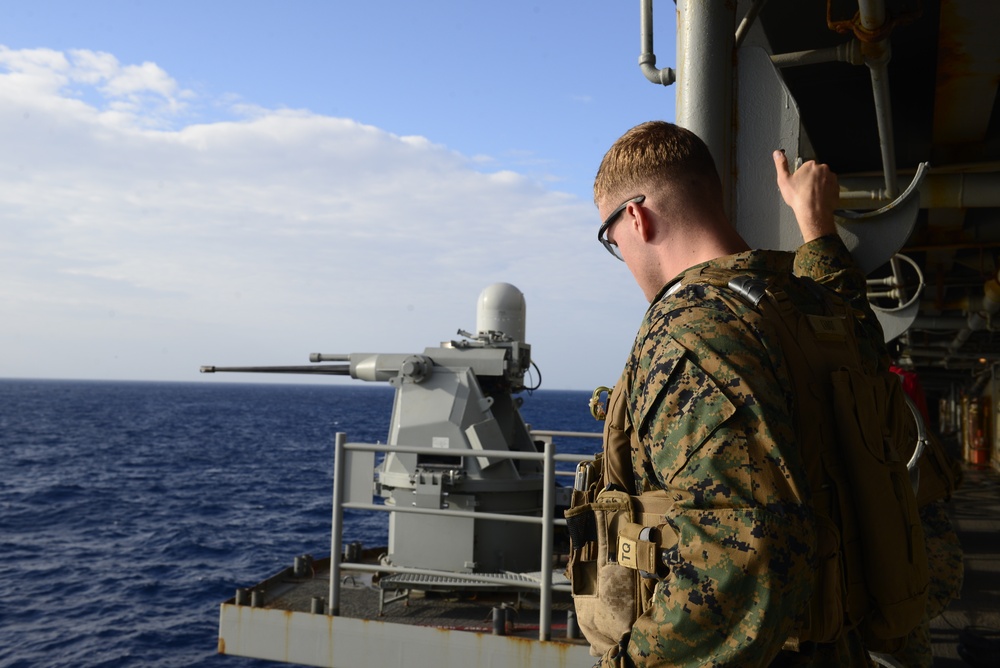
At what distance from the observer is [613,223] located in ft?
6.35

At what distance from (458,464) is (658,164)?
649 cm

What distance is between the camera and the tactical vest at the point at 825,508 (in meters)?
1.70

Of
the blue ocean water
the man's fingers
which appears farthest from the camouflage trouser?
the blue ocean water

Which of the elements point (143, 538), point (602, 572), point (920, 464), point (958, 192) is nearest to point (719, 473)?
point (602, 572)

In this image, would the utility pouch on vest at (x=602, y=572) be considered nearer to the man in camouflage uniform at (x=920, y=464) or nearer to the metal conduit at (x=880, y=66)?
the man in camouflage uniform at (x=920, y=464)

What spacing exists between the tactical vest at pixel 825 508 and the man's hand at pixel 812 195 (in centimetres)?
94

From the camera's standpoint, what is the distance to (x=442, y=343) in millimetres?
8688

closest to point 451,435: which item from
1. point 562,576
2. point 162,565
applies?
point 562,576

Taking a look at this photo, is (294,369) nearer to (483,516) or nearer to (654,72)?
(483,516)

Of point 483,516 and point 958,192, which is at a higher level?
point 958,192

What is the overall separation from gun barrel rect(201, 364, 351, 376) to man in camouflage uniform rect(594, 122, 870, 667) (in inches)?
316

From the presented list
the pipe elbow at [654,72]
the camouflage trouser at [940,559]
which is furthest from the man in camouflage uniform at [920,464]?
the pipe elbow at [654,72]

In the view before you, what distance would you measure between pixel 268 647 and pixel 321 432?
64.2 metres

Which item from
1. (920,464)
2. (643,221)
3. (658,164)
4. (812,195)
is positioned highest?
(812,195)
